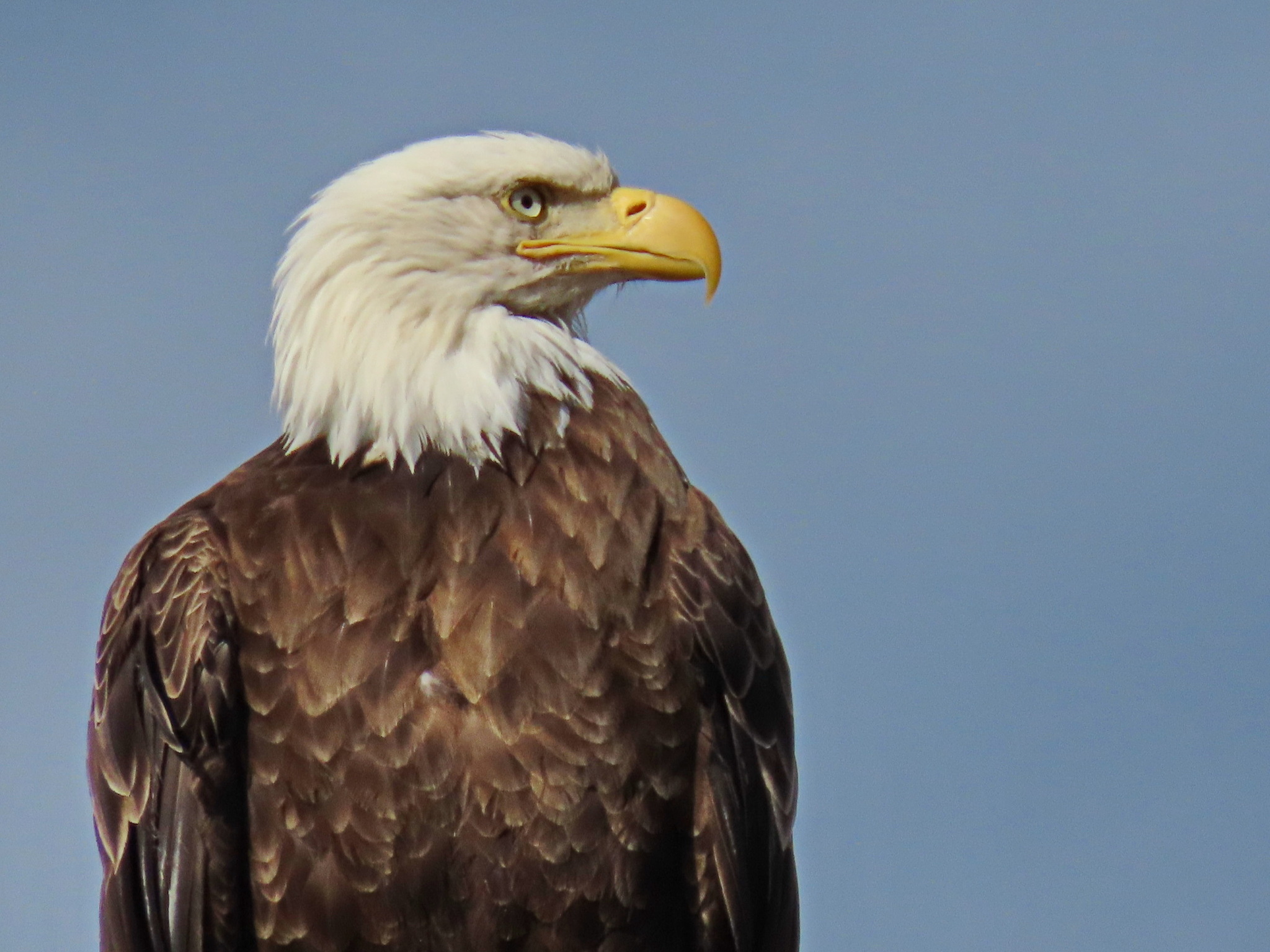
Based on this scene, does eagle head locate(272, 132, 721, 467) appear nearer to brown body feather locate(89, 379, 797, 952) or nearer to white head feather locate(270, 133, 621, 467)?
white head feather locate(270, 133, 621, 467)

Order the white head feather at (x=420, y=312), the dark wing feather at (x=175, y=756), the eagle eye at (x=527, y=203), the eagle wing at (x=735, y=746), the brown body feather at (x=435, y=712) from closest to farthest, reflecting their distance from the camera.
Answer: the brown body feather at (x=435, y=712) → the dark wing feather at (x=175, y=756) → the eagle wing at (x=735, y=746) → the white head feather at (x=420, y=312) → the eagle eye at (x=527, y=203)

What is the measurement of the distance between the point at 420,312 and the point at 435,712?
4.53 feet

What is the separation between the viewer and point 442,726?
4617 mm

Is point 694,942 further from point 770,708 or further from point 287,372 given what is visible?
point 287,372

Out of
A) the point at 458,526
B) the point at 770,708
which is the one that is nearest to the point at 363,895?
the point at 458,526

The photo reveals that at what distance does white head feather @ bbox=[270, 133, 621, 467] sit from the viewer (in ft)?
17.0

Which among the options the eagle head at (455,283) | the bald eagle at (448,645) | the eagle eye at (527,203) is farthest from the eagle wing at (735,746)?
the eagle eye at (527,203)

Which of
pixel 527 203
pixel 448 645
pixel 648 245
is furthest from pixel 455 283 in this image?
pixel 448 645

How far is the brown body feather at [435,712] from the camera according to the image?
463 cm

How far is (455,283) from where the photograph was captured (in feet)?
17.5

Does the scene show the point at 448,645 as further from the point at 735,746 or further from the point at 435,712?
the point at 735,746

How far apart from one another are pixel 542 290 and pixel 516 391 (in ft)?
1.57

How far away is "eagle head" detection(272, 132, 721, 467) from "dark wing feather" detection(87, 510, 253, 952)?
0.61 m

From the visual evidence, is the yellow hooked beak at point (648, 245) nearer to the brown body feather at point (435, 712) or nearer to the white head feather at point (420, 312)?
the white head feather at point (420, 312)
